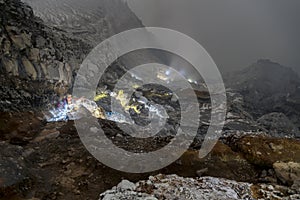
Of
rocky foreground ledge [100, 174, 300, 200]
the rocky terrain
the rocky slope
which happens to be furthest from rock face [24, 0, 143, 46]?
rocky foreground ledge [100, 174, 300, 200]

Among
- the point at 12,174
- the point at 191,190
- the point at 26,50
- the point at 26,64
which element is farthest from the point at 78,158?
the point at 26,50

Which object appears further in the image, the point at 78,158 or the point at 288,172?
the point at 78,158

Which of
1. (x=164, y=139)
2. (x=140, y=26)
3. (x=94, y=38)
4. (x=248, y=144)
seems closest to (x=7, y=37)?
(x=164, y=139)

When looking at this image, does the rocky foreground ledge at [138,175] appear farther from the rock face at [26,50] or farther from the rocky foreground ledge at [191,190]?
the rock face at [26,50]

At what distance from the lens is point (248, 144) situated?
14.6 meters

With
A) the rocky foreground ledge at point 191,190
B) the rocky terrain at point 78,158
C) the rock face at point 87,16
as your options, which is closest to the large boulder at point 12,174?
the rocky terrain at point 78,158

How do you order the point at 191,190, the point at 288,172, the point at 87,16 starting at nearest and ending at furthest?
the point at 191,190
the point at 288,172
the point at 87,16

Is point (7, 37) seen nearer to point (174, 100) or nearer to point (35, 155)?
point (35, 155)

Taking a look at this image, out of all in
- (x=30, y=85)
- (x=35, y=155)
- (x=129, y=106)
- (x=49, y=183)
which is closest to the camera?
(x=49, y=183)

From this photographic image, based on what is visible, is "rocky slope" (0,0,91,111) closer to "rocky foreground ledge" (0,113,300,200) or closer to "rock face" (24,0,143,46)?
"rocky foreground ledge" (0,113,300,200)

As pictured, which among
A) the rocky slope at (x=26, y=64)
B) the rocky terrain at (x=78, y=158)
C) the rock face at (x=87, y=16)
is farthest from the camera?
the rock face at (x=87, y=16)

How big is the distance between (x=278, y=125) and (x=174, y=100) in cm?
2537

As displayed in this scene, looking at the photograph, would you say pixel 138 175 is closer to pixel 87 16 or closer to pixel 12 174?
pixel 12 174

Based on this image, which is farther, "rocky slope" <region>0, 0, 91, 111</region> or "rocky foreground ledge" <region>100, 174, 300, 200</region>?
"rocky slope" <region>0, 0, 91, 111</region>
